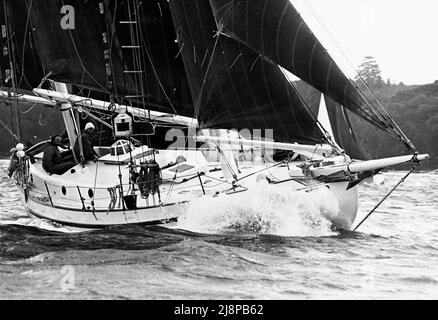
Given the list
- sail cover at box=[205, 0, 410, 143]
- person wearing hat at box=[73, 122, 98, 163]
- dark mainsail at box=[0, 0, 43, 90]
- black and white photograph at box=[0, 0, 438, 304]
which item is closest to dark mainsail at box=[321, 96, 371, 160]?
black and white photograph at box=[0, 0, 438, 304]

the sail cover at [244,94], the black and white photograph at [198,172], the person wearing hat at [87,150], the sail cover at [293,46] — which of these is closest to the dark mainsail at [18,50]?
the black and white photograph at [198,172]

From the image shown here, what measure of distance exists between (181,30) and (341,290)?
1162 centimetres

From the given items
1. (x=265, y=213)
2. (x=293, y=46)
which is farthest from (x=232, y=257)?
(x=293, y=46)

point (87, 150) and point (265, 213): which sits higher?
point (87, 150)

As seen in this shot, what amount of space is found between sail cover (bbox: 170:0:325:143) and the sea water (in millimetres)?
1869

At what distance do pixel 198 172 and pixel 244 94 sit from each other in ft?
9.49

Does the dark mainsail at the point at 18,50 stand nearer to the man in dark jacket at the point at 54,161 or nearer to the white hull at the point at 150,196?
the man in dark jacket at the point at 54,161

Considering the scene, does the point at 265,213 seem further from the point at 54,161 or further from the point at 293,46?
the point at 54,161

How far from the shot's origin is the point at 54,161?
1077 inches

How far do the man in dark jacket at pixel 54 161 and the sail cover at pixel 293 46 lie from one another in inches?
292

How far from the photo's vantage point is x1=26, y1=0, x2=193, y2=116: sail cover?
94.3 ft

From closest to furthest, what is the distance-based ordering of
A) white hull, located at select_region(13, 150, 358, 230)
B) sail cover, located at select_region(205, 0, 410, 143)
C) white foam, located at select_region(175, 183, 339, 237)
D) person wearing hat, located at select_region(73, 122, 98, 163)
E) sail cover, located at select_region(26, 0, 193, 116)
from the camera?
1. sail cover, located at select_region(205, 0, 410, 143)
2. white foam, located at select_region(175, 183, 339, 237)
3. white hull, located at select_region(13, 150, 358, 230)
4. person wearing hat, located at select_region(73, 122, 98, 163)
5. sail cover, located at select_region(26, 0, 193, 116)

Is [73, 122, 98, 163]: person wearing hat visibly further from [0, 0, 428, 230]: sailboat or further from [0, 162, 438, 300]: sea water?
[0, 162, 438, 300]: sea water
